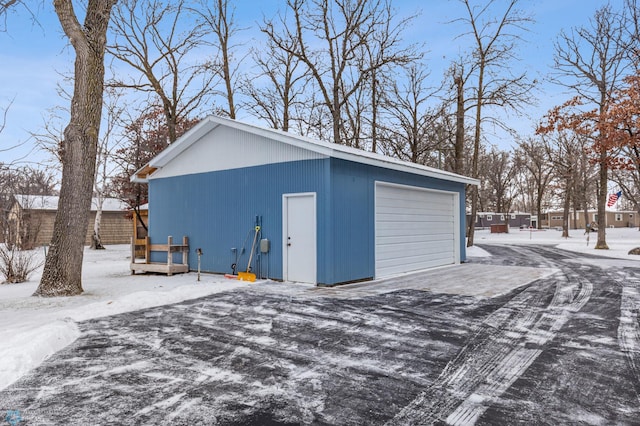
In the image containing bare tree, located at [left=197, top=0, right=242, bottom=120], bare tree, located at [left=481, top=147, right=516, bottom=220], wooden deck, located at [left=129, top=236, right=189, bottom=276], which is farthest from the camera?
bare tree, located at [left=481, top=147, right=516, bottom=220]

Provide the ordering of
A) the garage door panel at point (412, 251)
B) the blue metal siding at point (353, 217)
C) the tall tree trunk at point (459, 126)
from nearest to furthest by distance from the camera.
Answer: the blue metal siding at point (353, 217) → the garage door panel at point (412, 251) → the tall tree trunk at point (459, 126)

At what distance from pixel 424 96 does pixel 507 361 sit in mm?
19767

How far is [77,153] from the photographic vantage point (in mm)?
7543

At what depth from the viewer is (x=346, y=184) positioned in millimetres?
8422

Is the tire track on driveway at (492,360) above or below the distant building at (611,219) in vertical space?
below

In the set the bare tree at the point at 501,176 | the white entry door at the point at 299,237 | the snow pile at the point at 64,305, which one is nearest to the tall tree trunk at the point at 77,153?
the snow pile at the point at 64,305

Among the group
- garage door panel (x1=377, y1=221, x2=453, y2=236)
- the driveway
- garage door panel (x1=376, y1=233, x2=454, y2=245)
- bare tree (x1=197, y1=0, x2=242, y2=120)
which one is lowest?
the driveway

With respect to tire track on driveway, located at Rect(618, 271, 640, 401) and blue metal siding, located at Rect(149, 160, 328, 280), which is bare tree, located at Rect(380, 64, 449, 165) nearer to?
blue metal siding, located at Rect(149, 160, 328, 280)

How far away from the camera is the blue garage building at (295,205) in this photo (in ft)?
27.0

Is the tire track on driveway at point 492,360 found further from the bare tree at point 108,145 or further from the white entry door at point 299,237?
the bare tree at point 108,145

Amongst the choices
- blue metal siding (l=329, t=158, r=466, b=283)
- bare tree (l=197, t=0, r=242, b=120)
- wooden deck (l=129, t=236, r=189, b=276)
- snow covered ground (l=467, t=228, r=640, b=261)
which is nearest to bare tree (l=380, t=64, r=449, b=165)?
snow covered ground (l=467, t=228, r=640, b=261)

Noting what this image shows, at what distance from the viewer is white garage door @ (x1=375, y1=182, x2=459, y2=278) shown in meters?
9.52

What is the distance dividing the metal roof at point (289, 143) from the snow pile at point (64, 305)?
10.3ft

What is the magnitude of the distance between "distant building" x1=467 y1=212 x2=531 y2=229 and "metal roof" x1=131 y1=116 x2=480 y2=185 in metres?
36.1
